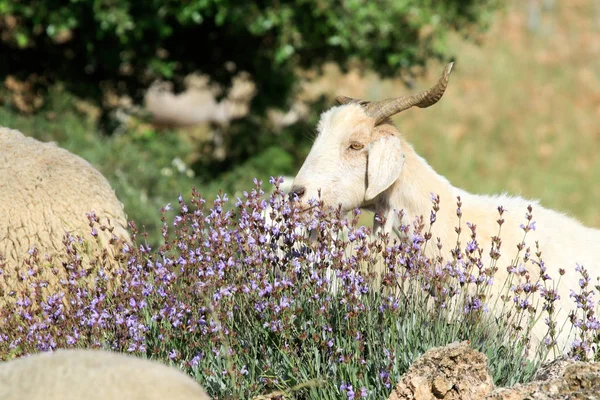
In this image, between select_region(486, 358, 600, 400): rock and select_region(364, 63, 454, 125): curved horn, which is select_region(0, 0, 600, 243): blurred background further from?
select_region(486, 358, 600, 400): rock

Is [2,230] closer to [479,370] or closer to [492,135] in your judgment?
[479,370]

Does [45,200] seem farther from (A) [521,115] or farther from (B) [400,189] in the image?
(A) [521,115]

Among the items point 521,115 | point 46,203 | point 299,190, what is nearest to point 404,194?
point 299,190

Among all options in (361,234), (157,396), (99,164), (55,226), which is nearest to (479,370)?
(361,234)

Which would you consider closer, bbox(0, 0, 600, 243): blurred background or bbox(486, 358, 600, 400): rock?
bbox(486, 358, 600, 400): rock

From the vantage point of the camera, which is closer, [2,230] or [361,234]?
[361,234]


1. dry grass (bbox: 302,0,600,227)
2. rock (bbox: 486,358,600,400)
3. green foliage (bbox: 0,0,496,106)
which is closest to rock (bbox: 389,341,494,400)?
rock (bbox: 486,358,600,400)

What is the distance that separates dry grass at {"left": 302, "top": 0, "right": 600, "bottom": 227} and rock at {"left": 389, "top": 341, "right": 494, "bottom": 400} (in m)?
9.78

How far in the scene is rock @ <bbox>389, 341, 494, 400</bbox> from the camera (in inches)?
138

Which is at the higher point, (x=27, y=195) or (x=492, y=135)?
(x=492, y=135)

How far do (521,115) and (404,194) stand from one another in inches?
557

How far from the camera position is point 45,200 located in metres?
5.28

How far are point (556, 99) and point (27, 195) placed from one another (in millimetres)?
16566

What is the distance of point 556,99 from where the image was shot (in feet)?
64.7
